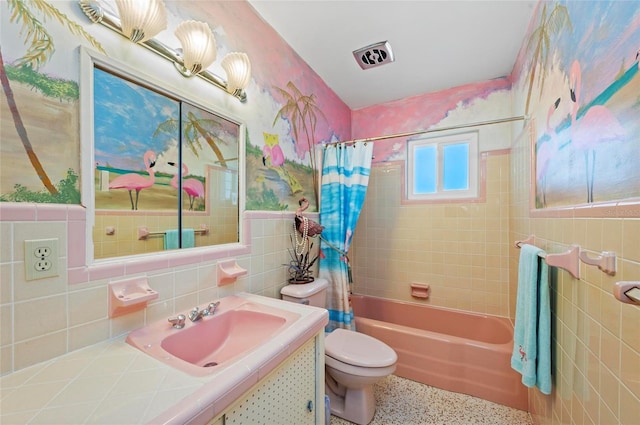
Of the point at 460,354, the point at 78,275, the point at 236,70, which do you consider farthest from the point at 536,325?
the point at 236,70

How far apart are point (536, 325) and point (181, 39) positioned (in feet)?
6.68

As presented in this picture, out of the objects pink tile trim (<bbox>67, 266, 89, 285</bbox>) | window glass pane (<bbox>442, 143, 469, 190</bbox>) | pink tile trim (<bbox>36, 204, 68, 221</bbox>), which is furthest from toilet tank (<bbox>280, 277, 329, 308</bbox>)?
window glass pane (<bbox>442, 143, 469, 190</bbox>)

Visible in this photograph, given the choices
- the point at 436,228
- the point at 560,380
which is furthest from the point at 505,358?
the point at 436,228

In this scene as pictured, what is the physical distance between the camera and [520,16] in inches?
59.9

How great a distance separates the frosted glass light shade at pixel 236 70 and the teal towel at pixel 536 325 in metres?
1.68

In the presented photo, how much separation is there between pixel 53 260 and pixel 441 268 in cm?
265

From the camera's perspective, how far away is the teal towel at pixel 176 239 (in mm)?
1076

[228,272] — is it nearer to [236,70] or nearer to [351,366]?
[351,366]

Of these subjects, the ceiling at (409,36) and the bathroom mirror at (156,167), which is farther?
the ceiling at (409,36)

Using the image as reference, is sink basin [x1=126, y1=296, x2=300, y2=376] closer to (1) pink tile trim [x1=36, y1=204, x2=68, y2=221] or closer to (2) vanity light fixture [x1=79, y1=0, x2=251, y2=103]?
(1) pink tile trim [x1=36, y1=204, x2=68, y2=221]

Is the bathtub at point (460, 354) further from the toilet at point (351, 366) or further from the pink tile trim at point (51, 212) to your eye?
the pink tile trim at point (51, 212)

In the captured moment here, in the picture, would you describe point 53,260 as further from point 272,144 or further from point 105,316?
point 272,144

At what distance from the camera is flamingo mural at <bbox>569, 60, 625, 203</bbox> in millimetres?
719

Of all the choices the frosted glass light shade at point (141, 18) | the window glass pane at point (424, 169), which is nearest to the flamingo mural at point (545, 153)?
the window glass pane at point (424, 169)
